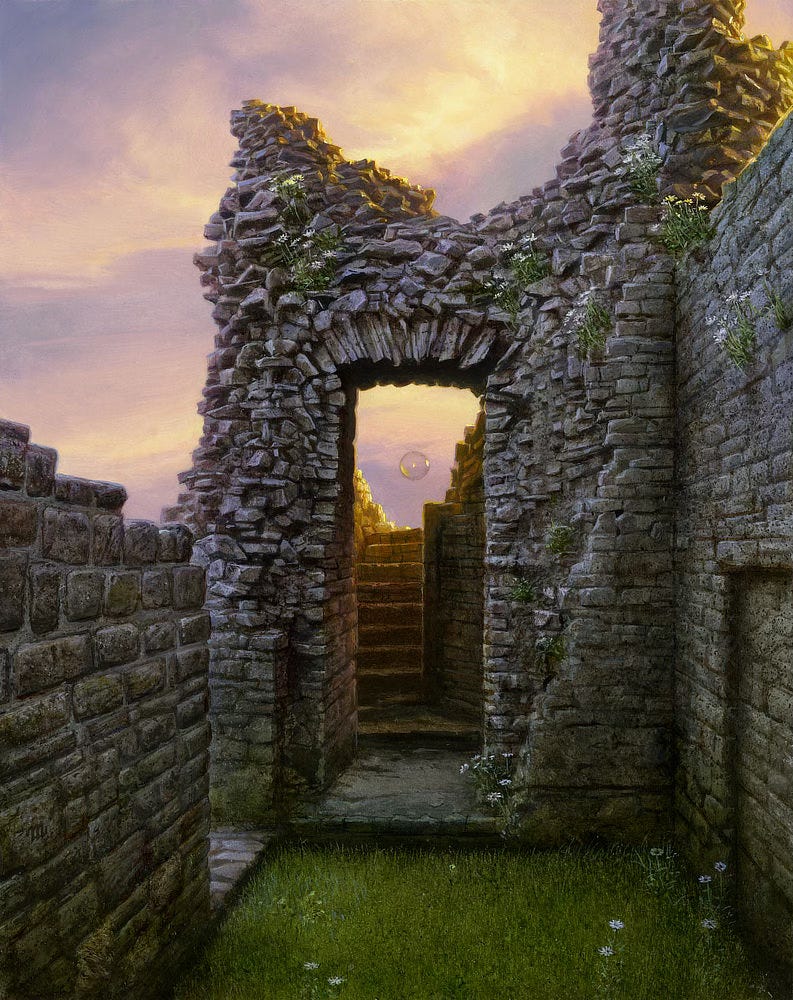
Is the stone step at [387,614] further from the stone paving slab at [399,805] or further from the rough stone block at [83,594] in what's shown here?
the rough stone block at [83,594]

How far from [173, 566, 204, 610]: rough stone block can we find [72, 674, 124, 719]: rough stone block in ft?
1.86

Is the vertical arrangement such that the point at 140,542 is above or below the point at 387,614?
above

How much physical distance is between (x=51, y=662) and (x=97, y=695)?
0.35m

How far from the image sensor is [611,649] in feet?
15.2

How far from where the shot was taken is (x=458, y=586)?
27.3ft

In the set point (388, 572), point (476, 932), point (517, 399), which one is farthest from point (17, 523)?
point (388, 572)

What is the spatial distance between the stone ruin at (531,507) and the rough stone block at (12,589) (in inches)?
13.3

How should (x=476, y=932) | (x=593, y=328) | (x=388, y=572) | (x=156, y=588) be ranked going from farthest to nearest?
(x=388, y=572), (x=593, y=328), (x=476, y=932), (x=156, y=588)

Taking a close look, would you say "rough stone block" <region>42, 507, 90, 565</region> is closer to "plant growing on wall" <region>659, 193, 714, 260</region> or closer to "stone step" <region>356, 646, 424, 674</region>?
"plant growing on wall" <region>659, 193, 714, 260</region>

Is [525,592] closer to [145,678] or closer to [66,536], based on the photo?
[145,678]

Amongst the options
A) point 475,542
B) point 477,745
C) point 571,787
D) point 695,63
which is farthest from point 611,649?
point 695,63

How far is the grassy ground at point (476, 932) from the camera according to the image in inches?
124

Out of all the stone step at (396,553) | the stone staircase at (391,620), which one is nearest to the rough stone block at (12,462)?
the stone staircase at (391,620)

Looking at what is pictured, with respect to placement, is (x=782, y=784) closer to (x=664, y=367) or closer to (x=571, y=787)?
(x=571, y=787)
